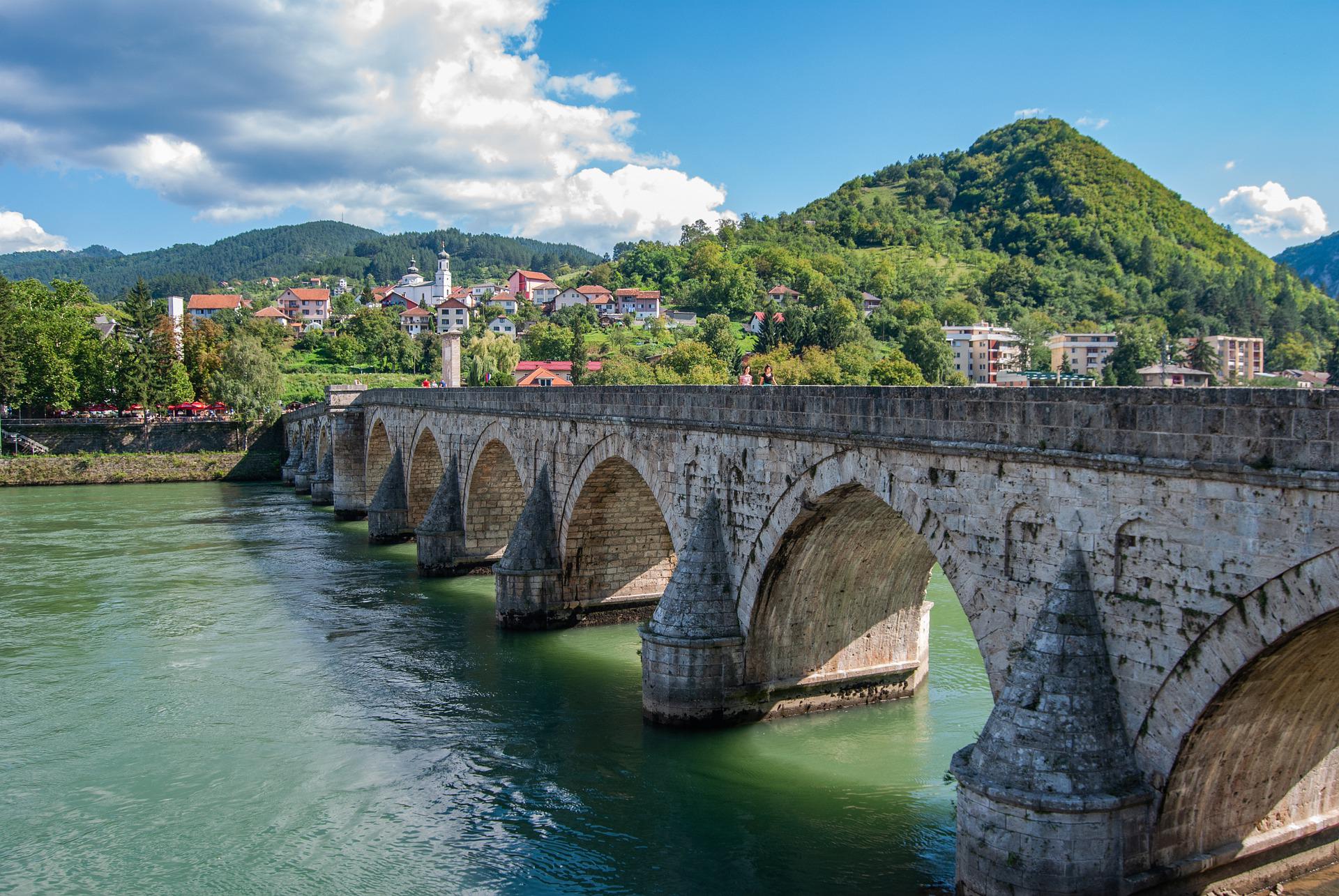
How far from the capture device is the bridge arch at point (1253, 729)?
6969 mm

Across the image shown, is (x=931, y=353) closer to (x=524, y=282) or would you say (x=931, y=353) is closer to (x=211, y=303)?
(x=211, y=303)

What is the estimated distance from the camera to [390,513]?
100 ft

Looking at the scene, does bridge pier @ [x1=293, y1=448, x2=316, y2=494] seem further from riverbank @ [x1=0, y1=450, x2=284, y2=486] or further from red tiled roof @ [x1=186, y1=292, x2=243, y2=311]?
red tiled roof @ [x1=186, y1=292, x2=243, y2=311]

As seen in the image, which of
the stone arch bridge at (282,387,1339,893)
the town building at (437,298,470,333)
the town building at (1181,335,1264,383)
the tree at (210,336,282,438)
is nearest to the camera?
the stone arch bridge at (282,387,1339,893)

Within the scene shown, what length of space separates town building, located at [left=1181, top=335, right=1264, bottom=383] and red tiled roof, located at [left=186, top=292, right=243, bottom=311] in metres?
103

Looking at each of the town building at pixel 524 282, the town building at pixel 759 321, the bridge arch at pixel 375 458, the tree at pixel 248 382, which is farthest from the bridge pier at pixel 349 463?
the town building at pixel 524 282

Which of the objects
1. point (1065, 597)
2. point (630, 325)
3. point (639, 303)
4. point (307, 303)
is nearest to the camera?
point (1065, 597)

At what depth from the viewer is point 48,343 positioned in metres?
55.1

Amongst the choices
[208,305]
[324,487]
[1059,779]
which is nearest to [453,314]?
[208,305]

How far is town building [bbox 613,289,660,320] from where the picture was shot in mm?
115562

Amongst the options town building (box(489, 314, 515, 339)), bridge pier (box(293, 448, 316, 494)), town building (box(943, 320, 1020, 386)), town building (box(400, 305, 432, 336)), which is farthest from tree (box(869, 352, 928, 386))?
town building (box(400, 305, 432, 336))

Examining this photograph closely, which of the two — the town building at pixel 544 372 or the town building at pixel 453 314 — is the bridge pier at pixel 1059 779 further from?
the town building at pixel 453 314

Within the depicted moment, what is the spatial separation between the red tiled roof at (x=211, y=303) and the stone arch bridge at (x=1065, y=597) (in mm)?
126609

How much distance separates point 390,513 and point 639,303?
289ft
